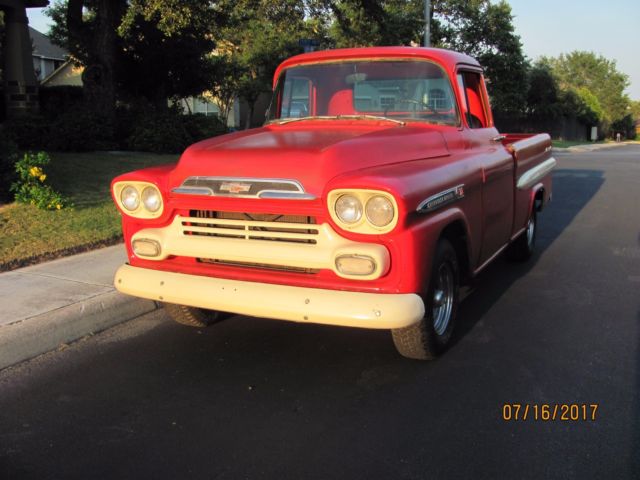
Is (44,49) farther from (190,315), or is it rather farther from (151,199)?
(151,199)

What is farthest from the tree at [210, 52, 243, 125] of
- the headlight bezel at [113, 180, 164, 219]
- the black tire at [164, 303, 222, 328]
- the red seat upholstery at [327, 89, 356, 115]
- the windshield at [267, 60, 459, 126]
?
the headlight bezel at [113, 180, 164, 219]

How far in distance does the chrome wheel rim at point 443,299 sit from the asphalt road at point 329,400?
0.23 m

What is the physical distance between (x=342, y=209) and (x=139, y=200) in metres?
1.47

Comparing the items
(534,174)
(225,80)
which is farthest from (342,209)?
(225,80)

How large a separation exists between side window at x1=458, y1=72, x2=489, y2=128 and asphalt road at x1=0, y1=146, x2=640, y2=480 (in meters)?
→ 1.55

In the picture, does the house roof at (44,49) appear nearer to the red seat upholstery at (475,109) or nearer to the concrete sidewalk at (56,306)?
the concrete sidewalk at (56,306)

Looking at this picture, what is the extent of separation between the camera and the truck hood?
3.65m

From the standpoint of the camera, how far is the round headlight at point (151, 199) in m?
4.04

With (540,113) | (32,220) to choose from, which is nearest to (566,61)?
(540,113)

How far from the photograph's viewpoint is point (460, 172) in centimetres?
420

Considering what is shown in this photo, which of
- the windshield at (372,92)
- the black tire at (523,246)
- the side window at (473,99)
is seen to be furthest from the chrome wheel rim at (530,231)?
the windshield at (372,92)

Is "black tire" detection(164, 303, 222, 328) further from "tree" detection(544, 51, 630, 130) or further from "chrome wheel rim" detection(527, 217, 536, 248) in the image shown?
"tree" detection(544, 51, 630, 130)

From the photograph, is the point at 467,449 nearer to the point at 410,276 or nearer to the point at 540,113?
the point at 410,276

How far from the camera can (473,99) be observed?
17.4 ft
